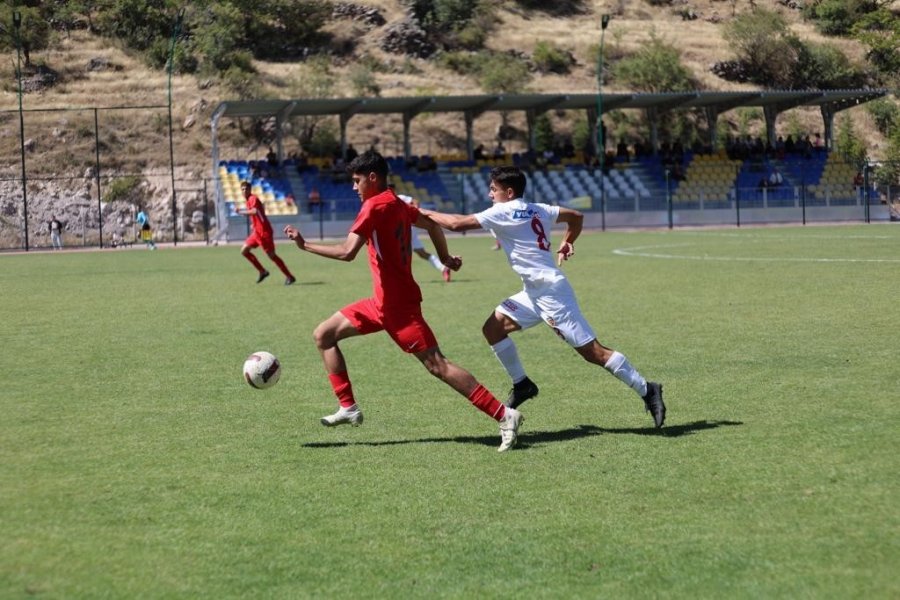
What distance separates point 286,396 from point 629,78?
220 feet

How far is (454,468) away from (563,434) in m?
1.21

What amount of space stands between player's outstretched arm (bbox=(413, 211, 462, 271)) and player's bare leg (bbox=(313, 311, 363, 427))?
2.54 ft

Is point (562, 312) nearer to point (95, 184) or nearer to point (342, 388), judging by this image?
point (342, 388)

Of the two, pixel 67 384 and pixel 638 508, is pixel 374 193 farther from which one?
pixel 67 384

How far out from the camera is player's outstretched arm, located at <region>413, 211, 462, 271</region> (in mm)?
7836

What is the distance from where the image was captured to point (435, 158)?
53250 mm

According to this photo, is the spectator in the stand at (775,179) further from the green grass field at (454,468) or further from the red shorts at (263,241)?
the green grass field at (454,468)

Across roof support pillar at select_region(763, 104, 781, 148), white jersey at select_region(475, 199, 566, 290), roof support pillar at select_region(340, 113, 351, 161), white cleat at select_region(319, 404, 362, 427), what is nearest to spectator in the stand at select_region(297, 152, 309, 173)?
roof support pillar at select_region(340, 113, 351, 161)

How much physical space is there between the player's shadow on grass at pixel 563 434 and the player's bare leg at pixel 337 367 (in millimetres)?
379

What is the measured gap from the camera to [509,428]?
748 cm

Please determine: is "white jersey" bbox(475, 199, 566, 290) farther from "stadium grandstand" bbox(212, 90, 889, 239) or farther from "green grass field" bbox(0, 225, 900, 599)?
"stadium grandstand" bbox(212, 90, 889, 239)

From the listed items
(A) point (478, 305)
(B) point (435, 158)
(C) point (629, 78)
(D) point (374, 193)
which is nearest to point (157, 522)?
(D) point (374, 193)

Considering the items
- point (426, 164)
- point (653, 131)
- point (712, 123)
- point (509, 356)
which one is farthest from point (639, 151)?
point (509, 356)

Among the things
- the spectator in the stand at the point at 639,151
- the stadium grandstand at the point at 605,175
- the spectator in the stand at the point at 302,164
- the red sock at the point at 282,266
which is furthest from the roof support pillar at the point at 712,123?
the red sock at the point at 282,266
